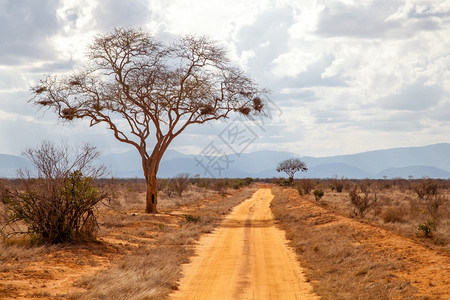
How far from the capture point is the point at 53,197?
14898 mm

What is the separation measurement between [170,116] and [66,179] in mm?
14907

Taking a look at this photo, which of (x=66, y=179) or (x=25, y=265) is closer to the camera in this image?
(x=25, y=265)

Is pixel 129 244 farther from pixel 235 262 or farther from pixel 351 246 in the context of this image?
pixel 351 246

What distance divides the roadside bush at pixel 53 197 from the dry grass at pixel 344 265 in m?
7.31

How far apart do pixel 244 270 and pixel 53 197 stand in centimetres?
654

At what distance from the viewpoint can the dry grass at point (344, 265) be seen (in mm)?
9938

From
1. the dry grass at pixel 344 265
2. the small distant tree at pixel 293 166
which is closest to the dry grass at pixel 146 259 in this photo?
the dry grass at pixel 344 265

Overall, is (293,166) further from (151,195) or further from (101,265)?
(101,265)

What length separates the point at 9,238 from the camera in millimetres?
14508

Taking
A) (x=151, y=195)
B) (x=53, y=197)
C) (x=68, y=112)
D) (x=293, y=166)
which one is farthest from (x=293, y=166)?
(x=53, y=197)

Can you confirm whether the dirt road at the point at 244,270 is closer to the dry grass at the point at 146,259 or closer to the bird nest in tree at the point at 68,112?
the dry grass at the point at 146,259

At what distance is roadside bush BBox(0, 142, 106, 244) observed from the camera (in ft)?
48.6

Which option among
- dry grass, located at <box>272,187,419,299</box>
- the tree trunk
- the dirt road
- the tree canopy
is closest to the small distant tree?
the tree canopy

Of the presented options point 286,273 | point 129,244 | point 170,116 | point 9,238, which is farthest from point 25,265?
point 170,116
